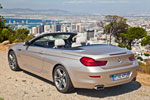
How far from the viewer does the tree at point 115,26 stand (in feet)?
160

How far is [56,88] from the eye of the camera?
503 centimetres

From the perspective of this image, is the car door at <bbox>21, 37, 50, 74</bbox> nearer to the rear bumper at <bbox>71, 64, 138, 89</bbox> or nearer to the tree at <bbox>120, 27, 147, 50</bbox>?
the rear bumper at <bbox>71, 64, 138, 89</bbox>

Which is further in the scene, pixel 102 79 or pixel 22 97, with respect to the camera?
pixel 22 97

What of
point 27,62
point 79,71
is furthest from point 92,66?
point 27,62

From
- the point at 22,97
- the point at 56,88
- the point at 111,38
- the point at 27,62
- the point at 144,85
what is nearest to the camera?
the point at 22,97

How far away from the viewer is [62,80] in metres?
4.71

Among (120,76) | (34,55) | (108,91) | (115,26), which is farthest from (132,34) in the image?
(120,76)

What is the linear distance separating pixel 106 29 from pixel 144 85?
44606mm

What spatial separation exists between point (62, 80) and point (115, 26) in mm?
45761

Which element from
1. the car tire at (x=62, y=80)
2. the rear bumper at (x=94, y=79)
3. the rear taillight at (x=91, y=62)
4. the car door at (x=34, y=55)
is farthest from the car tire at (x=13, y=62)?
the rear taillight at (x=91, y=62)

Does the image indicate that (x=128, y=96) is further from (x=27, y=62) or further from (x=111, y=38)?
(x=111, y=38)

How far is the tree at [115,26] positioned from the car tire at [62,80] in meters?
44.9

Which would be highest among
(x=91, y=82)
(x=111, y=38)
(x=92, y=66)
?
(x=92, y=66)

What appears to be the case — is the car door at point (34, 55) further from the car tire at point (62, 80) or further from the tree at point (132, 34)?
the tree at point (132, 34)
